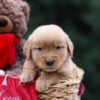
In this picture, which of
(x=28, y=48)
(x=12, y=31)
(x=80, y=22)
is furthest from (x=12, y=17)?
(x=80, y=22)

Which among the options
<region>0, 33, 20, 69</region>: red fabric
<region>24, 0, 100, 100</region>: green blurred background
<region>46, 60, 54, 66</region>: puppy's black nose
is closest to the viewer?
<region>46, 60, 54, 66</region>: puppy's black nose

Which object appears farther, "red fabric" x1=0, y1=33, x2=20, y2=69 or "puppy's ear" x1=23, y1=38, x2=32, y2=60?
"red fabric" x1=0, y1=33, x2=20, y2=69

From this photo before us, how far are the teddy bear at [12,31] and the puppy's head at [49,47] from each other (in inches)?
11.6

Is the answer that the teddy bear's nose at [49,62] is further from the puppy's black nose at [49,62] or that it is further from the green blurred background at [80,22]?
the green blurred background at [80,22]

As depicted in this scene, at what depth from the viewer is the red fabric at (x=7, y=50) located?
11.8 ft

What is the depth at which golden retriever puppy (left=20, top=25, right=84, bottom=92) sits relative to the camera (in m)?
3.29

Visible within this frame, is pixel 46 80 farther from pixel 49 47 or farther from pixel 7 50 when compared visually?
pixel 7 50

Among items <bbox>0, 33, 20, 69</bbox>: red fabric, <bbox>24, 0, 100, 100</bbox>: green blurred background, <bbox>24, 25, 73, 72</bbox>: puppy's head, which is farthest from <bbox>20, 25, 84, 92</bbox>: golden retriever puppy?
<bbox>24, 0, 100, 100</bbox>: green blurred background

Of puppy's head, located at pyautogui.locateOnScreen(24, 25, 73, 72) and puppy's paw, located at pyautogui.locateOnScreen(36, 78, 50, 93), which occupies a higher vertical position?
puppy's head, located at pyautogui.locateOnScreen(24, 25, 73, 72)

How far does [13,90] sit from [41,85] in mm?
147

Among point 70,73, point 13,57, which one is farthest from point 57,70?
point 13,57

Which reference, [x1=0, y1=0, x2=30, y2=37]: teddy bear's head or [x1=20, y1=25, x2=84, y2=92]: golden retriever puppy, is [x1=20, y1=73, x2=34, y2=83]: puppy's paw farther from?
[x1=0, y1=0, x2=30, y2=37]: teddy bear's head

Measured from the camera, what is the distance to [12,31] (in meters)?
3.69

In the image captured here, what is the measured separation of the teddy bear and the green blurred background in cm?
357
